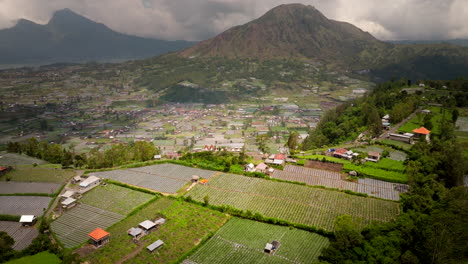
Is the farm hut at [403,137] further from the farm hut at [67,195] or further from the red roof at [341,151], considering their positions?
the farm hut at [67,195]

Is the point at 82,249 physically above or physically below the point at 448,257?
below

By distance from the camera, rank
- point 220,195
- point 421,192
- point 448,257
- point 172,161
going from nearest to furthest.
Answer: point 448,257 → point 421,192 → point 220,195 → point 172,161

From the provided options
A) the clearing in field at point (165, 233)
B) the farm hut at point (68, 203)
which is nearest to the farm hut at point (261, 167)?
the clearing in field at point (165, 233)

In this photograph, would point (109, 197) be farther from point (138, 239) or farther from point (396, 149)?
point (396, 149)

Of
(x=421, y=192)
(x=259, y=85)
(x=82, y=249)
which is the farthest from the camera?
(x=259, y=85)

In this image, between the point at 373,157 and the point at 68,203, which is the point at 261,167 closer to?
the point at 373,157

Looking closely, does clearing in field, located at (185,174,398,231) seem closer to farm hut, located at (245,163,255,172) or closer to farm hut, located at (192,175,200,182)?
farm hut, located at (192,175,200,182)

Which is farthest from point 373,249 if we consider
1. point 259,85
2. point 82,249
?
point 259,85

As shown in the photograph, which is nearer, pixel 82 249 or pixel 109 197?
pixel 82 249
